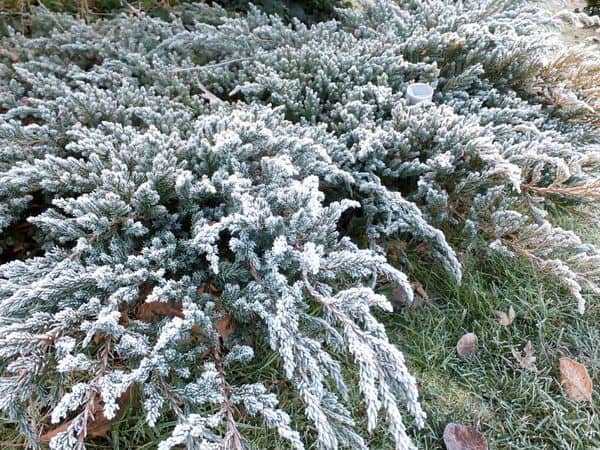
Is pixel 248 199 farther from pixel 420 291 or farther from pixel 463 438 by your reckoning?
pixel 463 438

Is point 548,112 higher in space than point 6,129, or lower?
higher

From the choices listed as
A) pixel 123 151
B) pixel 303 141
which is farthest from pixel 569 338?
pixel 123 151

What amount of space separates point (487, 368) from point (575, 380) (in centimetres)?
28

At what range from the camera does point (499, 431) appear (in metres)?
1.69

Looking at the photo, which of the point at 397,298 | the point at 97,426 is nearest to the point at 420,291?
the point at 397,298

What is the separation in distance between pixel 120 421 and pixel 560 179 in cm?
169

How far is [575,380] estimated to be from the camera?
179 cm

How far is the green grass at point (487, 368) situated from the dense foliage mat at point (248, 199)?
0.08 meters

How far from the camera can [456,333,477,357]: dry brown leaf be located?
188 cm

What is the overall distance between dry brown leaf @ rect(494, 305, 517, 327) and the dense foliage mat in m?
0.20

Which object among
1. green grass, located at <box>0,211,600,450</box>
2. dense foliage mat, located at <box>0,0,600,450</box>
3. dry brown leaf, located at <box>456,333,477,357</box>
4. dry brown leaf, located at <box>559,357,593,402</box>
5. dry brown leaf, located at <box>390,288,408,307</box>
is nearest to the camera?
dense foliage mat, located at <box>0,0,600,450</box>

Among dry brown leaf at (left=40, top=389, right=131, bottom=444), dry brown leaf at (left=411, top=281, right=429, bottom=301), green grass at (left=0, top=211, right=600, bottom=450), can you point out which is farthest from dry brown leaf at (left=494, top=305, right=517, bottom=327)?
dry brown leaf at (left=40, top=389, right=131, bottom=444)

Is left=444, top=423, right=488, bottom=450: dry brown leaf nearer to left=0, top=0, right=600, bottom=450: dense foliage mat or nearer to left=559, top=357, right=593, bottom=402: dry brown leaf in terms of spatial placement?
left=0, top=0, right=600, bottom=450: dense foliage mat

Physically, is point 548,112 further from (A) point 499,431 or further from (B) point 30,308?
(B) point 30,308
